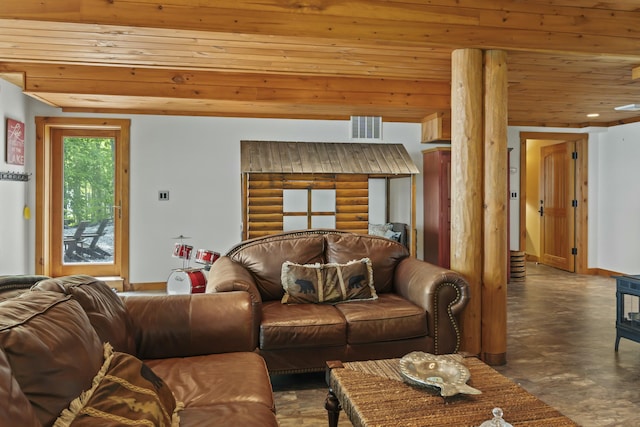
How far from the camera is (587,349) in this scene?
12.4 ft

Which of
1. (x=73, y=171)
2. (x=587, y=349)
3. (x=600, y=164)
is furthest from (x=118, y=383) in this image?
(x=600, y=164)

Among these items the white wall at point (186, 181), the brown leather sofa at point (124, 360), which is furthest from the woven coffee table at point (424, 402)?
the white wall at point (186, 181)

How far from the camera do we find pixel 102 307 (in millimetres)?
2002

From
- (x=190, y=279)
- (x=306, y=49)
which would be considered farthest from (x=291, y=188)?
(x=306, y=49)

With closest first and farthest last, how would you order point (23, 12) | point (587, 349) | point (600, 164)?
1. point (23, 12)
2. point (587, 349)
3. point (600, 164)

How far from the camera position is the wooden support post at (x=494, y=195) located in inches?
133

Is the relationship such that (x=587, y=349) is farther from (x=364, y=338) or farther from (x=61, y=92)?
(x=61, y=92)

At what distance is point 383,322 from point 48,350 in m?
2.06

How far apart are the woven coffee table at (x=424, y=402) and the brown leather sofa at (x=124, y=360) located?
31cm

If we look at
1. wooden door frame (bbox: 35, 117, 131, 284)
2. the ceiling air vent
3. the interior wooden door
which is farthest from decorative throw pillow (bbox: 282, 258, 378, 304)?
the interior wooden door

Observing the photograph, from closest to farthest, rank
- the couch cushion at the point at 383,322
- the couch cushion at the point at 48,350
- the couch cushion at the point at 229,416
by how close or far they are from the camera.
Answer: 1. the couch cushion at the point at 48,350
2. the couch cushion at the point at 229,416
3. the couch cushion at the point at 383,322

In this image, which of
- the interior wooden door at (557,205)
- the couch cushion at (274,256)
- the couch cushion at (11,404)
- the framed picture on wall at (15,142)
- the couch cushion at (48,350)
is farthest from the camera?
the interior wooden door at (557,205)

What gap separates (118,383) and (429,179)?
546 centimetres

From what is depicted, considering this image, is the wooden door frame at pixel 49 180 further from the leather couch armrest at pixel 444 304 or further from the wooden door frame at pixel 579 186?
the wooden door frame at pixel 579 186
